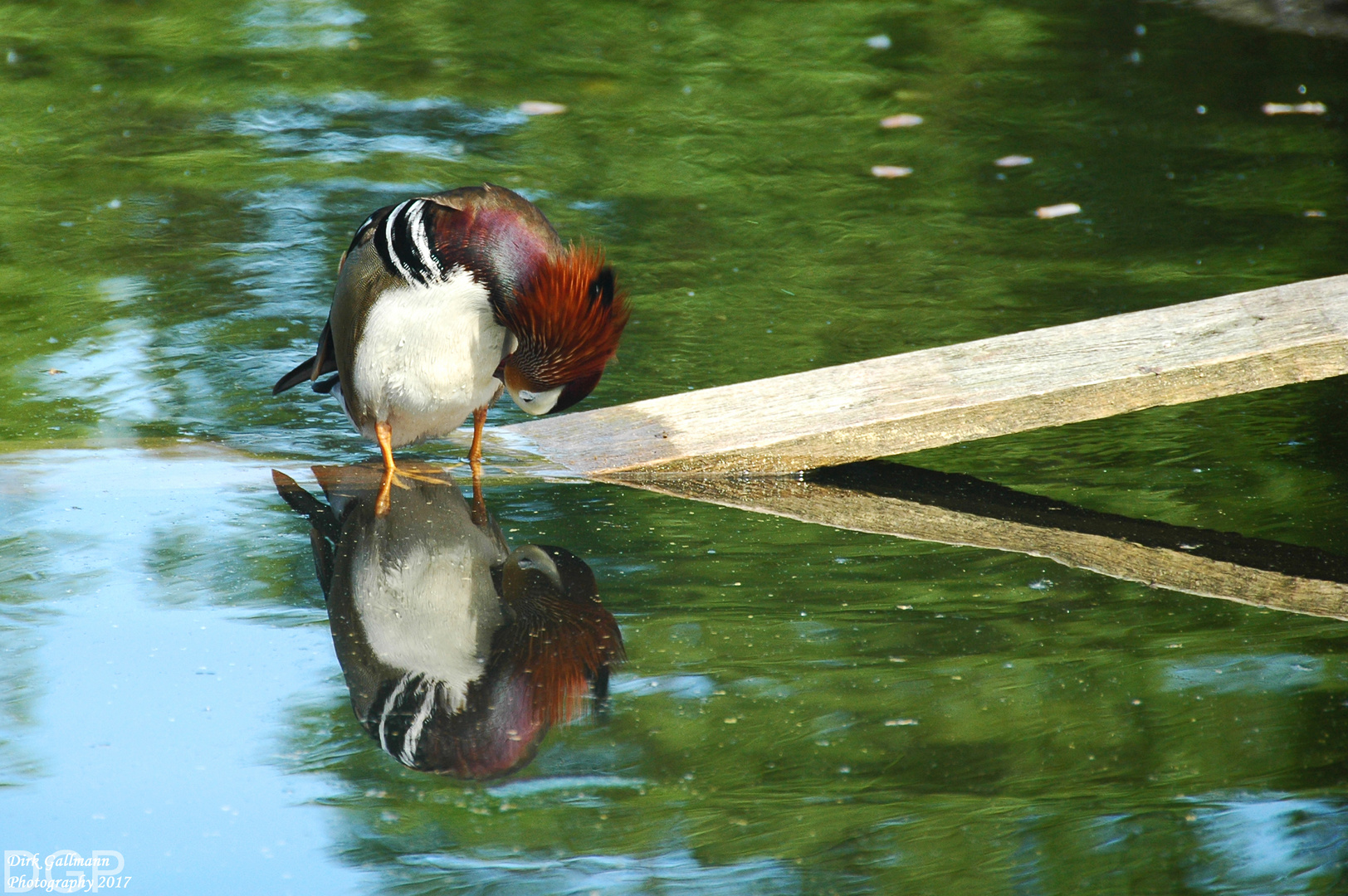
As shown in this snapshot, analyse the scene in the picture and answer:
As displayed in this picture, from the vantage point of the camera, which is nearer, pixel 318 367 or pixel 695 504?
pixel 695 504

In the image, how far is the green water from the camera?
1.99 m

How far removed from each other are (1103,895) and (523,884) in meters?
0.80

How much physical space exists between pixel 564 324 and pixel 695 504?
0.61 metres

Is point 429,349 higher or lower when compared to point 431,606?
higher

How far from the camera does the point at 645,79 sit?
268 inches

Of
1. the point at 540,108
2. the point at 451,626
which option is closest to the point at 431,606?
the point at 451,626

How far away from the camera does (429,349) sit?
3002mm

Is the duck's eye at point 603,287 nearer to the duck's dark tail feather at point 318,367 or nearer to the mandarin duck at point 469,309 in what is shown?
the mandarin duck at point 469,309

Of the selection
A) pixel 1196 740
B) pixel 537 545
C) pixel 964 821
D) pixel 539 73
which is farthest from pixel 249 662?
pixel 539 73

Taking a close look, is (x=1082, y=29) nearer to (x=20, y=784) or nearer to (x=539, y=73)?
(x=539, y=73)

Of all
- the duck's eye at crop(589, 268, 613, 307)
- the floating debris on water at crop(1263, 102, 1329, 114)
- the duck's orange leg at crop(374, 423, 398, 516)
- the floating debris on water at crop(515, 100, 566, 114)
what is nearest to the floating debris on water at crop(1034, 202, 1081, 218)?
the floating debris on water at crop(1263, 102, 1329, 114)

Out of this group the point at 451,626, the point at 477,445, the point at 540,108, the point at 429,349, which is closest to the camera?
the point at 451,626

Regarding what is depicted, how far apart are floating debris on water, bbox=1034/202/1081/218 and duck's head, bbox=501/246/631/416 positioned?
275 centimetres

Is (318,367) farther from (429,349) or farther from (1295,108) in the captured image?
(1295,108)
